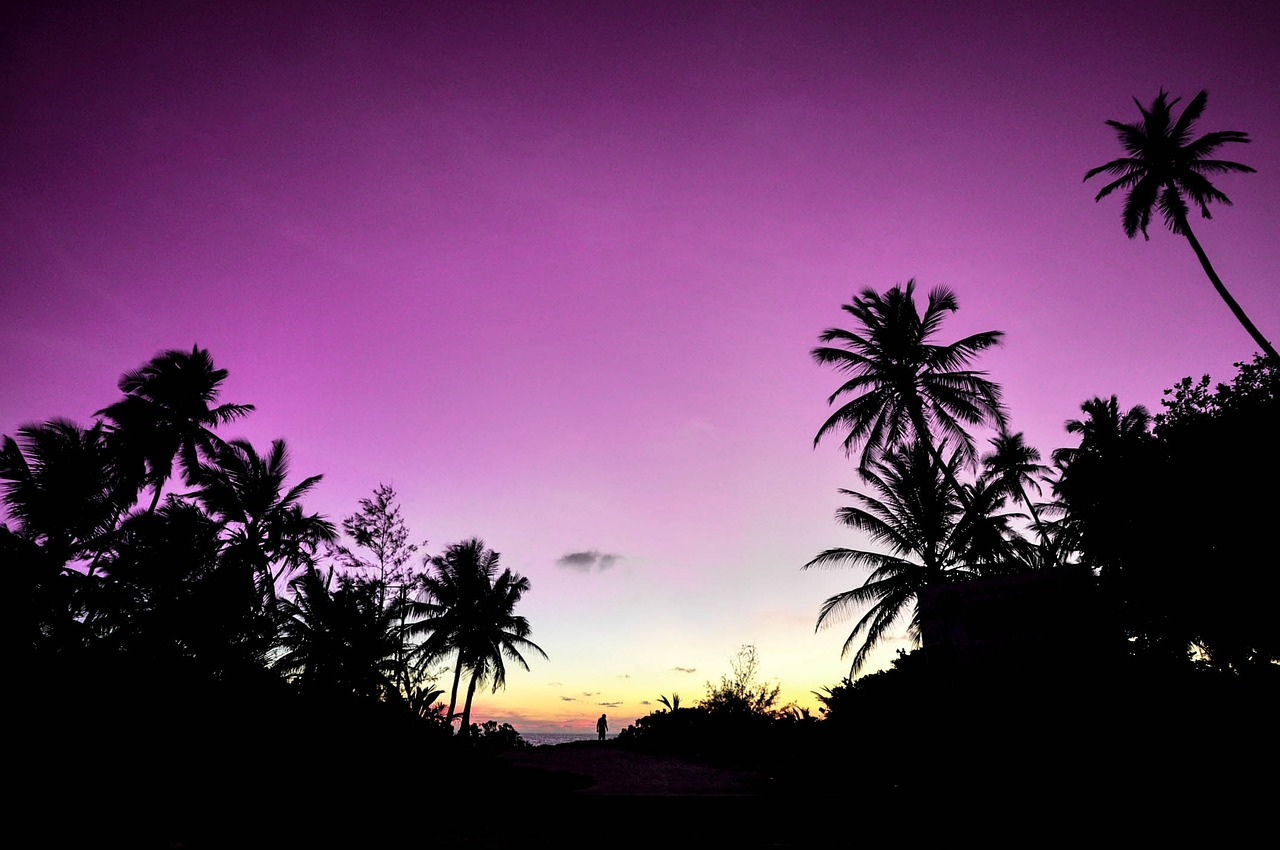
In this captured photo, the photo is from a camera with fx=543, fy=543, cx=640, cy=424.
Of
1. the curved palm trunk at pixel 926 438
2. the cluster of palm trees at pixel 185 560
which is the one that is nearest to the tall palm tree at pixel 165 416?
the cluster of palm trees at pixel 185 560

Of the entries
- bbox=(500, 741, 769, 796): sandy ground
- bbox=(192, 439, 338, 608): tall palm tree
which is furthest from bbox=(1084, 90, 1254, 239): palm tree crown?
bbox=(192, 439, 338, 608): tall palm tree

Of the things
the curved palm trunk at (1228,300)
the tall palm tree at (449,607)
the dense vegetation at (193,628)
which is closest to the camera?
Result: the dense vegetation at (193,628)

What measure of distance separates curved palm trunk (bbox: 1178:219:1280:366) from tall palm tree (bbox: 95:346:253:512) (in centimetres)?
3471

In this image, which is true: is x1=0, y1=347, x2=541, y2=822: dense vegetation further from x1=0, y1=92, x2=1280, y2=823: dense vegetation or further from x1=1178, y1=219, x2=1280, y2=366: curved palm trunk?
x1=1178, y1=219, x2=1280, y2=366: curved palm trunk

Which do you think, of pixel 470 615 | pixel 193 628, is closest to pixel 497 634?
pixel 470 615

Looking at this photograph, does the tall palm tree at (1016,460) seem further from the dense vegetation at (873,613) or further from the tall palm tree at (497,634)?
the tall palm tree at (497,634)

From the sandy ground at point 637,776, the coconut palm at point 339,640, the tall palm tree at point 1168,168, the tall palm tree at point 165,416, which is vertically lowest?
the sandy ground at point 637,776

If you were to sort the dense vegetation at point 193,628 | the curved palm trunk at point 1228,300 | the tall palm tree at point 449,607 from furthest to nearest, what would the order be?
1. the tall palm tree at point 449,607
2. the curved palm trunk at point 1228,300
3. the dense vegetation at point 193,628

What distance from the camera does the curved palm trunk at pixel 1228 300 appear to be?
1522cm

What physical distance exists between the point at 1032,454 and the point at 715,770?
21241 millimetres

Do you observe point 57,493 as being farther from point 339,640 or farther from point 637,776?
point 637,776

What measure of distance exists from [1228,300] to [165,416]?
1444 inches

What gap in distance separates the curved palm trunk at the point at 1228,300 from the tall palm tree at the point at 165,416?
1367 inches

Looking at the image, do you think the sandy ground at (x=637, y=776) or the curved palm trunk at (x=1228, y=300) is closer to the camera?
the sandy ground at (x=637, y=776)
